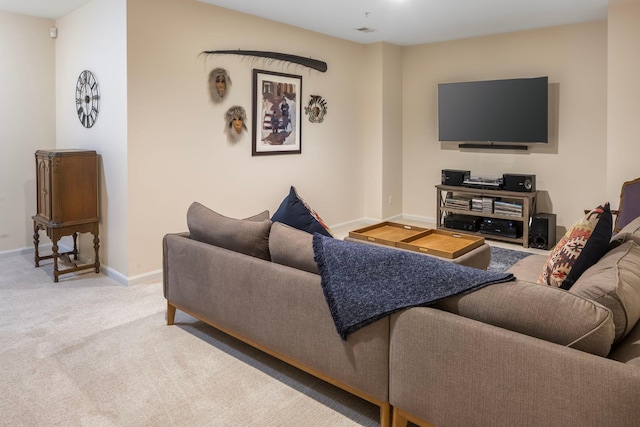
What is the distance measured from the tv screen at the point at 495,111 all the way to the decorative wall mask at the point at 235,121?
107 inches

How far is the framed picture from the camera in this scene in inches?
196

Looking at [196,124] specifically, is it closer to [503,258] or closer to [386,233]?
[386,233]

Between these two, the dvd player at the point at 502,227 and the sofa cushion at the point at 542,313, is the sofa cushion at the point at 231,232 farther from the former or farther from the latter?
the dvd player at the point at 502,227

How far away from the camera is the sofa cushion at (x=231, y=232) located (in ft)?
8.29

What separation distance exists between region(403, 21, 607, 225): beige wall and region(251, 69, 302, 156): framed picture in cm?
205

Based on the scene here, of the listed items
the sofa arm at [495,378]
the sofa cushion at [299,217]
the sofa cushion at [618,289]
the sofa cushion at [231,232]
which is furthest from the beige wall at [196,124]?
the sofa cushion at [618,289]

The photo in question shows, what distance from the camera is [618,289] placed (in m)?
A: 1.54

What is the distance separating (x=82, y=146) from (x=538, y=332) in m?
4.35

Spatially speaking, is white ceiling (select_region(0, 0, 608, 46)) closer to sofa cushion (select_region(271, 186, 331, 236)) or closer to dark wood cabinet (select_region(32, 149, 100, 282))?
dark wood cabinet (select_region(32, 149, 100, 282))

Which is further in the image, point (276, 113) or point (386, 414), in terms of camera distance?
point (276, 113)

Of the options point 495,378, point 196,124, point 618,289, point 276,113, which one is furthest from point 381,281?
point 276,113

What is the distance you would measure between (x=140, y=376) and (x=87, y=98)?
9.65 ft

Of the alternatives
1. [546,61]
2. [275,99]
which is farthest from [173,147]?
[546,61]

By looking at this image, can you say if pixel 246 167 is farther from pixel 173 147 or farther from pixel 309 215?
pixel 309 215
